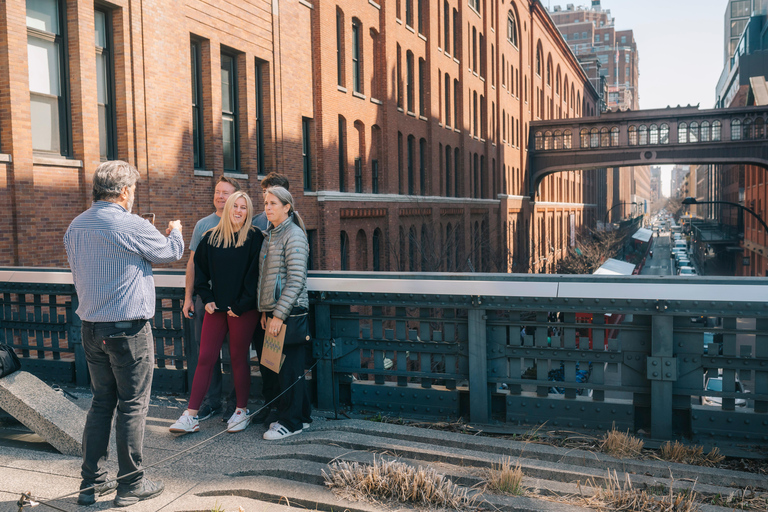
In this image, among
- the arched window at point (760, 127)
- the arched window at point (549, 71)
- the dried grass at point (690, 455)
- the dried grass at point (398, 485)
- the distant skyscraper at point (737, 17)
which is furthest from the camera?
the distant skyscraper at point (737, 17)

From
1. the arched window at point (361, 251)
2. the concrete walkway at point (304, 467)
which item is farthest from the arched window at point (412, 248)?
the concrete walkway at point (304, 467)

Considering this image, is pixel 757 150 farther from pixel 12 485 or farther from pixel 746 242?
pixel 12 485

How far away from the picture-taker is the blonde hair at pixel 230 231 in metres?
5.30

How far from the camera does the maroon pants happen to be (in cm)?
538

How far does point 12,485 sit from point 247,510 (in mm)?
1574

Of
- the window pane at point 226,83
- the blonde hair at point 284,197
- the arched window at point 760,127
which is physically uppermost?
the arched window at point 760,127

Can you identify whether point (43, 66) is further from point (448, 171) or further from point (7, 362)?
point (448, 171)

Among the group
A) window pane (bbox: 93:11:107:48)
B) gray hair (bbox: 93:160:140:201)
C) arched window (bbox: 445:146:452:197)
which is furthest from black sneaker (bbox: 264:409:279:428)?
arched window (bbox: 445:146:452:197)

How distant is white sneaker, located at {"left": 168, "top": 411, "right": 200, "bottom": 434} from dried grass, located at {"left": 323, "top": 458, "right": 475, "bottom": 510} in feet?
4.86

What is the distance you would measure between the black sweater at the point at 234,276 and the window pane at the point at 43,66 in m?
9.28

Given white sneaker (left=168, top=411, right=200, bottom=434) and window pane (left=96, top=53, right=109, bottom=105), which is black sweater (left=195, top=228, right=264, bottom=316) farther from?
window pane (left=96, top=53, right=109, bottom=105)

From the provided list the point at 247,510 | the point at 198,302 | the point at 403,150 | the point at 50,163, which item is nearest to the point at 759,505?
the point at 247,510

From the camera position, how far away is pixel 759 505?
390 centimetres

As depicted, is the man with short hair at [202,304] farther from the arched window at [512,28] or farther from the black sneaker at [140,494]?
the arched window at [512,28]
